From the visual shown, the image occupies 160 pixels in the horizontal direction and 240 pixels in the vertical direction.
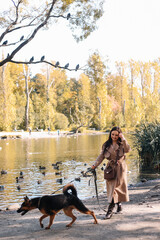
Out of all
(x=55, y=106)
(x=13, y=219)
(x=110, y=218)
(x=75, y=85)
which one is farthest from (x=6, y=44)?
(x=75, y=85)

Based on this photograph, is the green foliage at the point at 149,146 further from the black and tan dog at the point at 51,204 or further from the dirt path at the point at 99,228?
the black and tan dog at the point at 51,204

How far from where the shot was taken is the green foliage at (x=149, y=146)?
14.6 meters

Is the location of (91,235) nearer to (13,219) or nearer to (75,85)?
(13,219)

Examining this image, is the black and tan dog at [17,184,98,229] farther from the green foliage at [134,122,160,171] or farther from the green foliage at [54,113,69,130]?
the green foliage at [54,113,69,130]

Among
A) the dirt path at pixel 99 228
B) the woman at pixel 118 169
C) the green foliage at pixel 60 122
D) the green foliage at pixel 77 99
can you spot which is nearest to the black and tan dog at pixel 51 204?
the dirt path at pixel 99 228

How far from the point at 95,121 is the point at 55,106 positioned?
7.66 meters

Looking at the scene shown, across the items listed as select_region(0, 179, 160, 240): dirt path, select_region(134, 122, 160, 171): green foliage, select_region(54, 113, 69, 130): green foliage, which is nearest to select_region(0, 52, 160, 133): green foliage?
select_region(54, 113, 69, 130): green foliage

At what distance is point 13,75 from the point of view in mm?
58500

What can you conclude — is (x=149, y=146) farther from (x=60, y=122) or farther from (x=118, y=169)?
(x=60, y=122)

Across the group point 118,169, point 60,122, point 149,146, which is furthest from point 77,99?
point 118,169

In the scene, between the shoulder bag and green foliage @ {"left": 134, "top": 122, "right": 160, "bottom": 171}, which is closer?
the shoulder bag

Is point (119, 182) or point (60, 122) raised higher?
point (60, 122)

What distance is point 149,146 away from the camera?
14977mm

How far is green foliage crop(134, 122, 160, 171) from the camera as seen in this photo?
1461 centimetres
